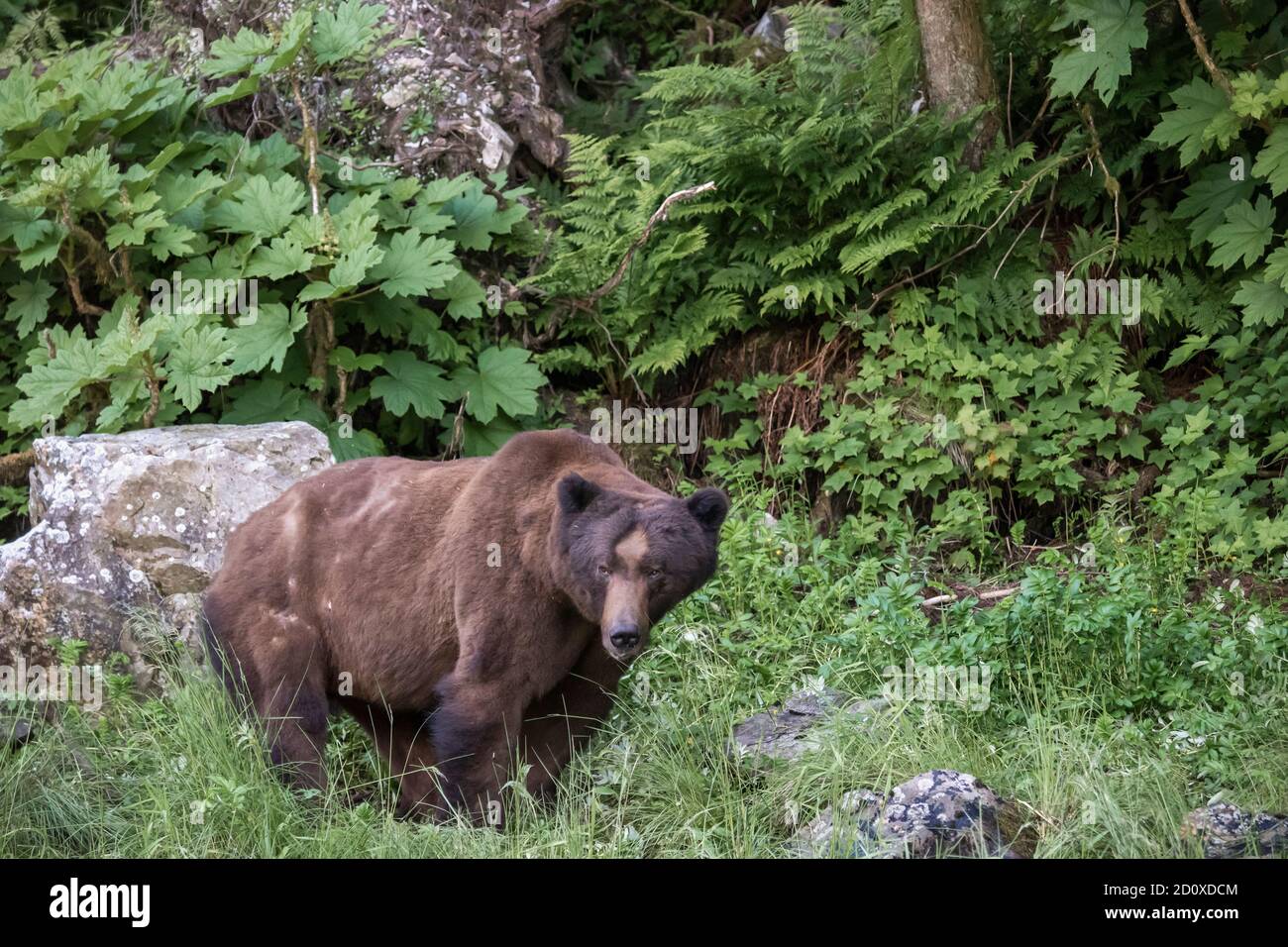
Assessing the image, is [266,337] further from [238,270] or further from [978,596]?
[978,596]

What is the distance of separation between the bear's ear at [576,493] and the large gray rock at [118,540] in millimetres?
2388

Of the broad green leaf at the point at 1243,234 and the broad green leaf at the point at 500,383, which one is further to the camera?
the broad green leaf at the point at 500,383

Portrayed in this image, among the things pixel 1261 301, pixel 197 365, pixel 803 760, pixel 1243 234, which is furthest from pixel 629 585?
pixel 1243 234

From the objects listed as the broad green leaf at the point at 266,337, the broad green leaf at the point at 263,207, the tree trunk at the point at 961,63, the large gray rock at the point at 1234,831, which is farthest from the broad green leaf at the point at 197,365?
the large gray rock at the point at 1234,831

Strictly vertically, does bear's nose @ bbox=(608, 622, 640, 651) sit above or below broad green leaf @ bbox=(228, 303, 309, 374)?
below

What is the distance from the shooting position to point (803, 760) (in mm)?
6402

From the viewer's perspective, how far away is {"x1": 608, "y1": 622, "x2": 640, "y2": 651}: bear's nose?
19.6 feet

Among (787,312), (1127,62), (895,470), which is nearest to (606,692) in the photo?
(895,470)

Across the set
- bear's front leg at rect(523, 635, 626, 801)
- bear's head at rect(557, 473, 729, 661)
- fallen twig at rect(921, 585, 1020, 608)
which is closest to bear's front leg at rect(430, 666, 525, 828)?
bear's front leg at rect(523, 635, 626, 801)

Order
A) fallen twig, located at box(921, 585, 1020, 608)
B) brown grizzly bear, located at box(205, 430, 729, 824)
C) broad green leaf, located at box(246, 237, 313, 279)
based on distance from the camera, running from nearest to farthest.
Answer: brown grizzly bear, located at box(205, 430, 729, 824)
fallen twig, located at box(921, 585, 1020, 608)
broad green leaf, located at box(246, 237, 313, 279)

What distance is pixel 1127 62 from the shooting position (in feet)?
28.9

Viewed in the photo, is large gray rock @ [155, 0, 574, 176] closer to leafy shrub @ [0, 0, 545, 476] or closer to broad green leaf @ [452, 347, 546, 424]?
leafy shrub @ [0, 0, 545, 476]

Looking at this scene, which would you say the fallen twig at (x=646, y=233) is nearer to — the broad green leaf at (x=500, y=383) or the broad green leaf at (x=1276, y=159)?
the broad green leaf at (x=500, y=383)

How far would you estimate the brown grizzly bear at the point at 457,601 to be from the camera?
20.7 ft
